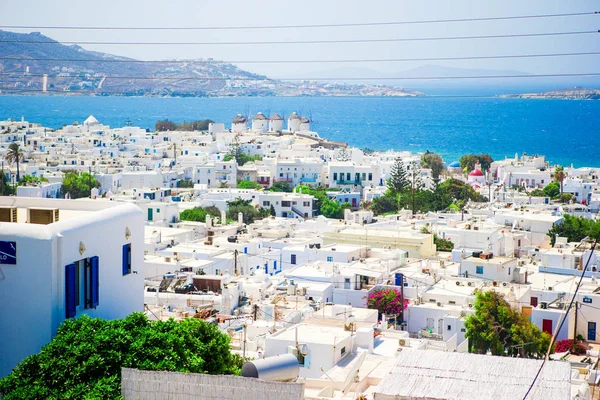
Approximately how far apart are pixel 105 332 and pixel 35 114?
422ft

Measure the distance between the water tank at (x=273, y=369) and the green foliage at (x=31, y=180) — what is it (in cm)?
3186

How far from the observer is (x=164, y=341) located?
28.8 ft

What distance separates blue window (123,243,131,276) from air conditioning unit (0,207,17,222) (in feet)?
4.14

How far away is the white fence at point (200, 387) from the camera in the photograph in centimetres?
750

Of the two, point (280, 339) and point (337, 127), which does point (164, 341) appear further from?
point (337, 127)

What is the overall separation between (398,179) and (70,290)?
37826mm

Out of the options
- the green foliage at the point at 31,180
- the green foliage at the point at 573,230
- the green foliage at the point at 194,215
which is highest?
→ the green foliage at the point at 31,180

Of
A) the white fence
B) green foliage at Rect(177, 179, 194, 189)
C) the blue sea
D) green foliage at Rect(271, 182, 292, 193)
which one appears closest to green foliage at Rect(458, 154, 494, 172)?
green foliage at Rect(271, 182, 292, 193)

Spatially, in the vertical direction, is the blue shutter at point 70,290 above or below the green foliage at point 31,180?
above

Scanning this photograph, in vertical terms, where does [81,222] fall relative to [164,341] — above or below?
above

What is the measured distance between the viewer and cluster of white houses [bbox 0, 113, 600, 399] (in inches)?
374

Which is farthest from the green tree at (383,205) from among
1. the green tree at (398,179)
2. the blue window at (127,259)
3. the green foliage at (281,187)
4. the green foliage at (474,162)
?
the blue window at (127,259)

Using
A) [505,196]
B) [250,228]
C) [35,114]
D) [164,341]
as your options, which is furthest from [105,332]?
[35,114]

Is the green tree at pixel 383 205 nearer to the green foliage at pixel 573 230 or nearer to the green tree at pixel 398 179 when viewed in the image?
the green tree at pixel 398 179
